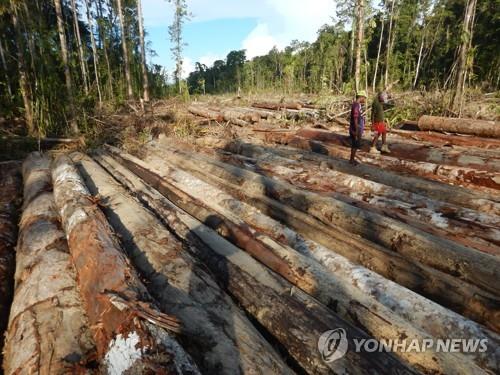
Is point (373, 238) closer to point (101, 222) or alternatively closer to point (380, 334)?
point (380, 334)

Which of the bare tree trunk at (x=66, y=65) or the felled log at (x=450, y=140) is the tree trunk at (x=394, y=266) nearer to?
the felled log at (x=450, y=140)

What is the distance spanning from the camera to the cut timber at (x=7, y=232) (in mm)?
3019

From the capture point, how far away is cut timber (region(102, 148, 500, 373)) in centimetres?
209

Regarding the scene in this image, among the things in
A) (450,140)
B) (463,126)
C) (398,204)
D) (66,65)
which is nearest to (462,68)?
(463,126)

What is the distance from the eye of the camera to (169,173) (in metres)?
6.29

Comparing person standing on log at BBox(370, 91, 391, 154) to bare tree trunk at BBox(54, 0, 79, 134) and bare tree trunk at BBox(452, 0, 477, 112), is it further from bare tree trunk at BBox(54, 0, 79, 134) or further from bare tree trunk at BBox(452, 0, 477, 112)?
bare tree trunk at BBox(54, 0, 79, 134)

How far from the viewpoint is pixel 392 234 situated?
11.2ft

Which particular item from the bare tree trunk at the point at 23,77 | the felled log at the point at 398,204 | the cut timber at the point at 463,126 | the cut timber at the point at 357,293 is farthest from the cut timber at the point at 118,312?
the bare tree trunk at the point at 23,77

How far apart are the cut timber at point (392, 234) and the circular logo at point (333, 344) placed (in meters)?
1.48

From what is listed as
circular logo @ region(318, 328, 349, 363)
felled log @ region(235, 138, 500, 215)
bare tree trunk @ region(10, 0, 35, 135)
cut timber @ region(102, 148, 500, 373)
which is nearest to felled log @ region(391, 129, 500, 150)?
felled log @ region(235, 138, 500, 215)

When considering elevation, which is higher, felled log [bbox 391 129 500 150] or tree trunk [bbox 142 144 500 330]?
felled log [bbox 391 129 500 150]

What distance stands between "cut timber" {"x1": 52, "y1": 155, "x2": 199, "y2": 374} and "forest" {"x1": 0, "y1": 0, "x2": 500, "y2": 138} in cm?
946

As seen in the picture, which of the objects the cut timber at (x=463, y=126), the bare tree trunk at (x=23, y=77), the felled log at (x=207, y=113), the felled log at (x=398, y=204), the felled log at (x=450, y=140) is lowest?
the felled log at (x=398, y=204)

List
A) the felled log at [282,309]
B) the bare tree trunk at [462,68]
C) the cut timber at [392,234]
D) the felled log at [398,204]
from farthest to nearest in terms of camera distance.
Answer: the bare tree trunk at [462,68]
the felled log at [398,204]
the cut timber at [392,234]
the felled log at [282,309]
